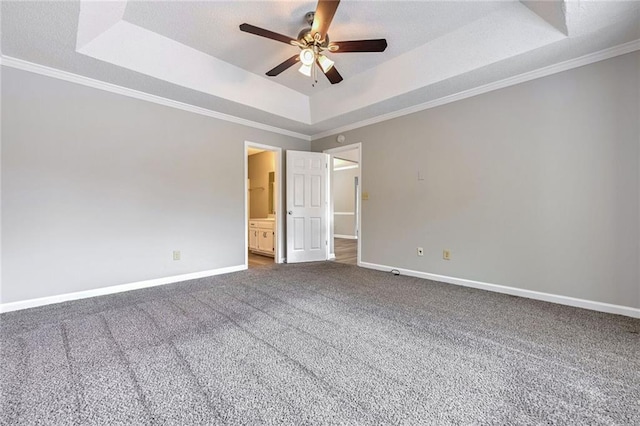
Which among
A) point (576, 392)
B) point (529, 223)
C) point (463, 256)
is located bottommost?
point (576, 392)

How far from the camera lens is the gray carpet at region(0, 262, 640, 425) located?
1.26 meters

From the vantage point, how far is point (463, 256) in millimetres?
3367

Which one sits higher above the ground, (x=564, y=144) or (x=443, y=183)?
(x=564, y=144)

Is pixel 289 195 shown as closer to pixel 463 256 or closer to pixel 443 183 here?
pixel 443 183

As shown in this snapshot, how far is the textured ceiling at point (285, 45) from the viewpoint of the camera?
2.17 m

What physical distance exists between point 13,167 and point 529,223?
5272 millimetres

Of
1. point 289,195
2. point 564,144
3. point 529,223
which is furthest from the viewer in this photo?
point 289,195

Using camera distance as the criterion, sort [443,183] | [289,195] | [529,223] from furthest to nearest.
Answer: [289,195] → [443,183] → [529,223]

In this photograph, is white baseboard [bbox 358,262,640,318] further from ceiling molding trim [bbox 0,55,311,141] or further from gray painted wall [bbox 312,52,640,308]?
ceiling molding trim [bbox 0,55,311,141]

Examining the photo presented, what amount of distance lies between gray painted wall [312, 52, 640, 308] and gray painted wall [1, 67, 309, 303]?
2778 mm

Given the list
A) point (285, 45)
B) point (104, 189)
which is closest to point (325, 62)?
point (285, 45)

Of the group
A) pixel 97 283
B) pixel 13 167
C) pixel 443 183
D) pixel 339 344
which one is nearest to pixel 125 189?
pixel 13 167

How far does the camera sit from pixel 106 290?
10.0 ft

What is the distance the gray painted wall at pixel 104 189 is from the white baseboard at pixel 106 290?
5cm
